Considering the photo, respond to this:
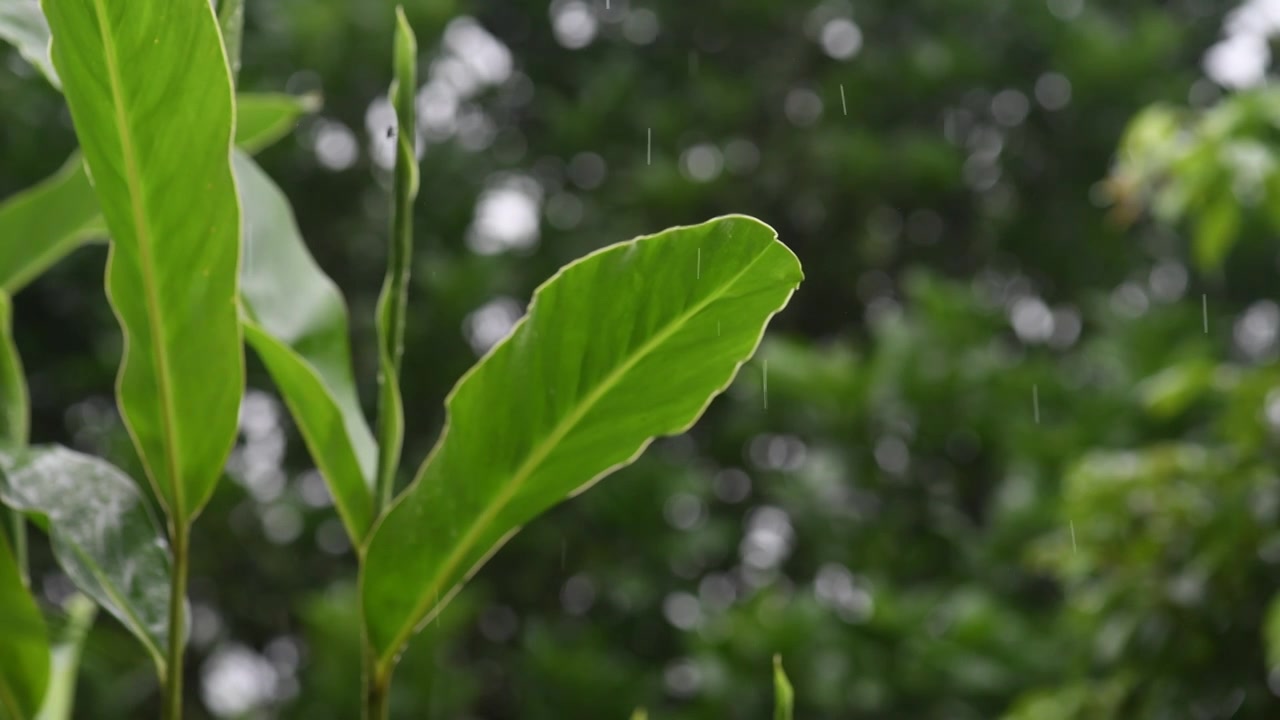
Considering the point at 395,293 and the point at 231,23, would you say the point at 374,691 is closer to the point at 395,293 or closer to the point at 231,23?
the point at 395,293

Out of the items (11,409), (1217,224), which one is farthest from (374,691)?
(1217,224)

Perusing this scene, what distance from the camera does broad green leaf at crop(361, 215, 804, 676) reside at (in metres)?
0.45

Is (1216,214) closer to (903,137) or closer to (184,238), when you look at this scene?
(184,238)

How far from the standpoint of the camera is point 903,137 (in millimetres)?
3682

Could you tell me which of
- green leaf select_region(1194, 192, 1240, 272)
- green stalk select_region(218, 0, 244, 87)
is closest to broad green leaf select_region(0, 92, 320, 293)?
green stalk select_region(218, 0, 244, 87)

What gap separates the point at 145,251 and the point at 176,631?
0.16 m

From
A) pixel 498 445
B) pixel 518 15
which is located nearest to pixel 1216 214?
pixel 498 445

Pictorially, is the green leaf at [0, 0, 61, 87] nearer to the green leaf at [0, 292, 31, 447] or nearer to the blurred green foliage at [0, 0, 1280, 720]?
the green leaf at [0, 292, 31, 447]

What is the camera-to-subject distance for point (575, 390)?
0.50 meters

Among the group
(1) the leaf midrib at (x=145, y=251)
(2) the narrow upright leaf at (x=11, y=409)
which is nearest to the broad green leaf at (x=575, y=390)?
(1) the leaf midrib at (x=145, y=251)

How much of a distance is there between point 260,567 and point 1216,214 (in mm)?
2372

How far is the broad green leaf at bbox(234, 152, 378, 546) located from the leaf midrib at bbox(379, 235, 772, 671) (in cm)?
6

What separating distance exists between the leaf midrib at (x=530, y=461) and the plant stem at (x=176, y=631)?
8 centimetres

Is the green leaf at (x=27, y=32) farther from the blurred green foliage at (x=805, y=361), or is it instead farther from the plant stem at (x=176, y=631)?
the blurred green foliage at (x=805, y=361)
